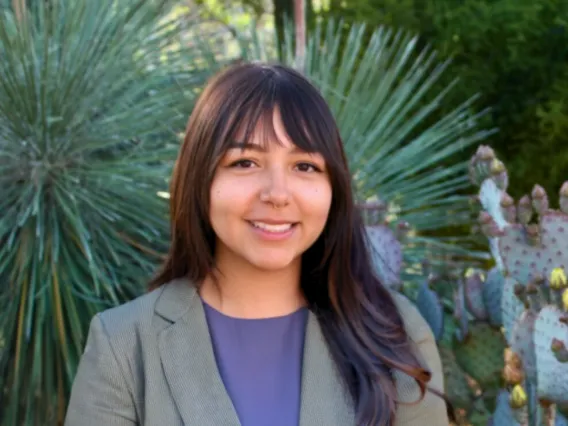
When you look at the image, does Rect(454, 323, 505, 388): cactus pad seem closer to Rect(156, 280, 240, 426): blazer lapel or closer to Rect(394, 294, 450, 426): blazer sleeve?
Rect(394, 294, 450, 426): blazer sleeve

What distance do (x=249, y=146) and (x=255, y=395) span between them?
15.6 inches

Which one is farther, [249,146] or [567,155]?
[567,155]

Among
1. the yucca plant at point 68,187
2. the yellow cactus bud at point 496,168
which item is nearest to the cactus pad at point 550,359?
the yellow cactus bud at point 496,168

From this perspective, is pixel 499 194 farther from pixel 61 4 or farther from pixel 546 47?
pixel 546 47

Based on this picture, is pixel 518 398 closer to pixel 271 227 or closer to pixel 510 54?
pixel 271 227

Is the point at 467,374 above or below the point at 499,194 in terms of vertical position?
below

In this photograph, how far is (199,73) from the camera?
3111 millimetres

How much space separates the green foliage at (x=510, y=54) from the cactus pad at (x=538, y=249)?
169cm

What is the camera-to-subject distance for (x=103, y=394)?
1.64m

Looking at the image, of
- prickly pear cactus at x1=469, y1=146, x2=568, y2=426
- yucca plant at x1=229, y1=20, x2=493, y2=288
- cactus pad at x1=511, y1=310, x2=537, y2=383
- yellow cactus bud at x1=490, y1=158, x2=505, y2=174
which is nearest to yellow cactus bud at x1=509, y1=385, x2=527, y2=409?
prickly pear cactus at x1=469, y1=146, x2=568, y2=426

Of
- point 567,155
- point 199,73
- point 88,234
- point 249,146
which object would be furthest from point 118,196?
point 567,155

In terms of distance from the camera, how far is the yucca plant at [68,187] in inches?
103

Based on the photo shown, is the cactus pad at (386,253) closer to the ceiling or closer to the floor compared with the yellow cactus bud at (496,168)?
closer to the floor

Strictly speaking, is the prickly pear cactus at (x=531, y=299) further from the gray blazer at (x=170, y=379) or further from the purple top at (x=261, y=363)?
the purple top at (x=261, y=363)
